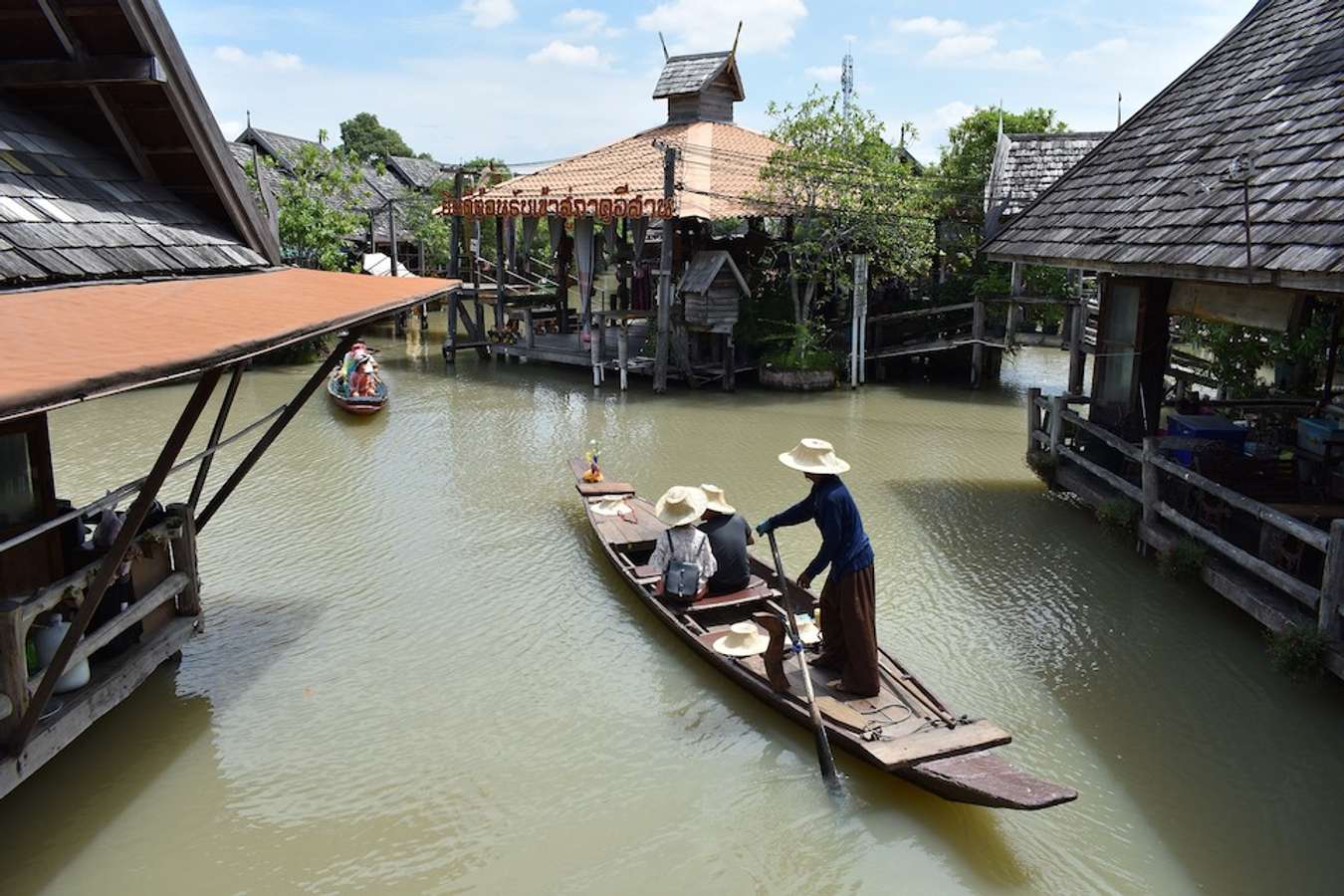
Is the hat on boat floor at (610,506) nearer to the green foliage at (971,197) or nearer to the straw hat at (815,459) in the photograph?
the straw hat at (815,459)

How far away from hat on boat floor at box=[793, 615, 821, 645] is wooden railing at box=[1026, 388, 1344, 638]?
3.51 metres

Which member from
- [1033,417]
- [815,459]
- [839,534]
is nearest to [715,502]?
[815,459]

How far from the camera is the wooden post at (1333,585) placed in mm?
6660

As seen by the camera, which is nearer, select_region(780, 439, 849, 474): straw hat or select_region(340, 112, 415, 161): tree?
select_region(780, 439, 849, 474): straw hat

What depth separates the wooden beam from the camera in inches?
303

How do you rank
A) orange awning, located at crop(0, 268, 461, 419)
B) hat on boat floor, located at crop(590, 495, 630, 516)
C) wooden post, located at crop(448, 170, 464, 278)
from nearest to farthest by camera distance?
orange awning, located at crop(0, 268, 461, 419) < hat on boat floor, located at crop(590, 495, 630, 516) < wooden post, located at crop(448, 170, 464, 278)

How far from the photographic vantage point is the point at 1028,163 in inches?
854

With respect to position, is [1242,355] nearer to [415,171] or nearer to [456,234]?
[456,234]

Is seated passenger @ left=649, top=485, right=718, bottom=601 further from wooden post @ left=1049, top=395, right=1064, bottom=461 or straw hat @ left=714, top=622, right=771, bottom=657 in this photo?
wooden post @ left=1049, top=395, right=1064, bottom=461

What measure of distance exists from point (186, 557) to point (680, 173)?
53.7ft

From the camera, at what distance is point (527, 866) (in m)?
5.86

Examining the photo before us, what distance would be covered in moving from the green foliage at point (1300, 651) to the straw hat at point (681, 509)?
14.8 feet

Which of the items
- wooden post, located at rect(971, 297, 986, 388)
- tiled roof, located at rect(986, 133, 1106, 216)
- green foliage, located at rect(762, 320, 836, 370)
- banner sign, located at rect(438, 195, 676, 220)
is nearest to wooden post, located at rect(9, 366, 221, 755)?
banner sign, located at rect(438, 195, 676, 220)

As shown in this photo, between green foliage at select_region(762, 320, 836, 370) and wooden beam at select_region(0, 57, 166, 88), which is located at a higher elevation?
wooden beam at select_region(0, 57, 166, 88)
